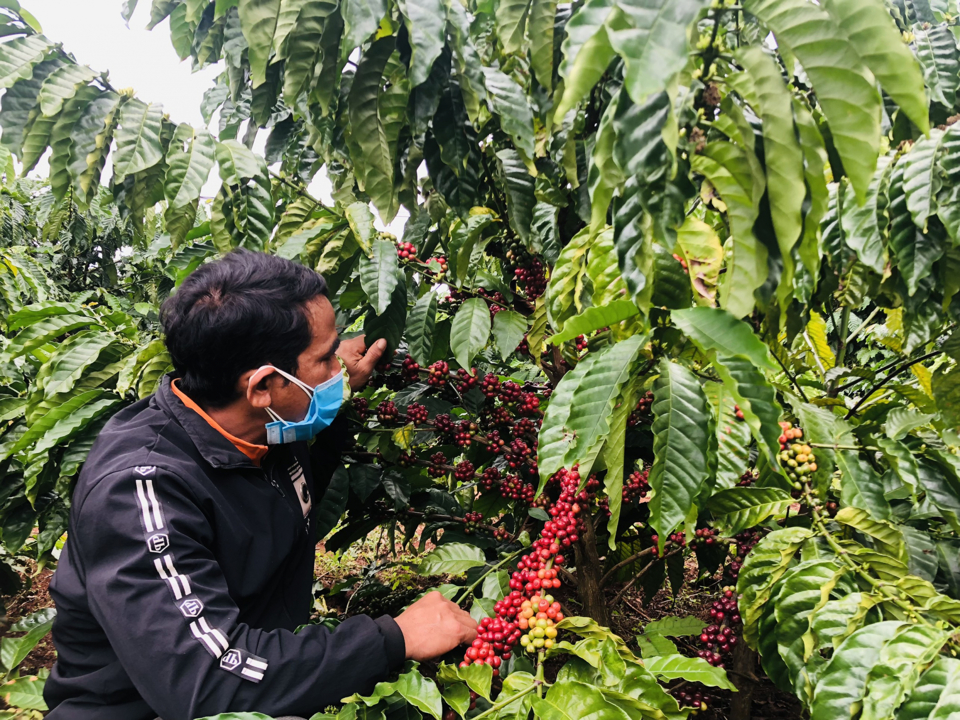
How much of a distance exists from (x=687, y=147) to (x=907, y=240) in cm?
65

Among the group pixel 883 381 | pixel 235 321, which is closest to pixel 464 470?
pixel 235 321

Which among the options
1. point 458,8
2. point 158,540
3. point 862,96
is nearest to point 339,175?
point 458,8

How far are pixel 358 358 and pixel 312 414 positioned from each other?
0.27 m

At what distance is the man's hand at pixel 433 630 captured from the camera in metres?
1.32

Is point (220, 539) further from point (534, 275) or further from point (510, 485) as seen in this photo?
point (534, 275)

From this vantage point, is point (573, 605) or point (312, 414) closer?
point (312, 414)

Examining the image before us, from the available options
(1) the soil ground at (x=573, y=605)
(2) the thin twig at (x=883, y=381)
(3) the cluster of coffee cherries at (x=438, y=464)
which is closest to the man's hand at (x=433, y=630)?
(3) the cluster of coffee cherries at (x=438, y=464)

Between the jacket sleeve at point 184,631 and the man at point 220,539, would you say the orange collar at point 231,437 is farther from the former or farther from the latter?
the jacket sleeve at point 184,631

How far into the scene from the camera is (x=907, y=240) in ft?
3.71

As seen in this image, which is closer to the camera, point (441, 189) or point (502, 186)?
point (441, 189)

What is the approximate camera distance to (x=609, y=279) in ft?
3.34

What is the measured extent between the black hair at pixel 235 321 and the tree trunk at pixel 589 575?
0.90 metres

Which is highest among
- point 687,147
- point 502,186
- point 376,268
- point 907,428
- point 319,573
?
point 687,147

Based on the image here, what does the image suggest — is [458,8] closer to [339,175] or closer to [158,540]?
[158,540]
